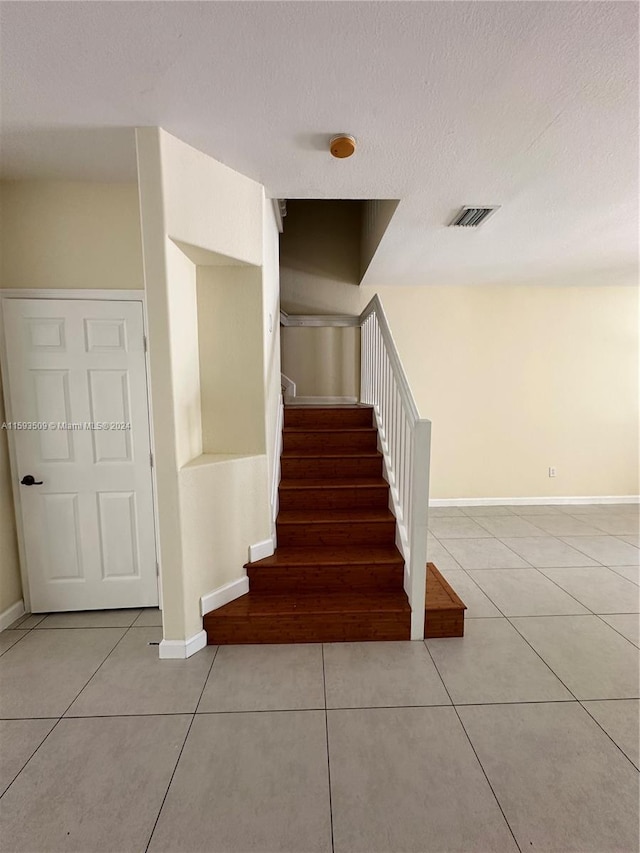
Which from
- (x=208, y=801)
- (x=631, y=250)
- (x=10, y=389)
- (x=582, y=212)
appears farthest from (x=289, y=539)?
(x=631, y=250)

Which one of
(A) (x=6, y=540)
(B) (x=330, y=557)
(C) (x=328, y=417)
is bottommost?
(B) (x=330, y=557)

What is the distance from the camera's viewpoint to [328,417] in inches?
145

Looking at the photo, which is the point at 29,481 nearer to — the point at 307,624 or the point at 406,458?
the point at 307,624

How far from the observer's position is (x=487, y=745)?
1527 millimetres

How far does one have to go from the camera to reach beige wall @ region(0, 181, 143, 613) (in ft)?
7.26

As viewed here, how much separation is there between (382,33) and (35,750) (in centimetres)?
304

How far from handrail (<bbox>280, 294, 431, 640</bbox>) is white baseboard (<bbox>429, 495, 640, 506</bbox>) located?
183 cm

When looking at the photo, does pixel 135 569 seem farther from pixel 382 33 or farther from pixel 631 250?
pixel 631 250

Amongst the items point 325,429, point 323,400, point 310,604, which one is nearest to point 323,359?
point 323,400

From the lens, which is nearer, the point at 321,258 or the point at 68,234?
the point at 68,234

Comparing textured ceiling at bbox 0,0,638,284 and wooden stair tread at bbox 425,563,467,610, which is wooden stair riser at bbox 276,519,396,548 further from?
textured ceiling at bbox 0,0,638,284

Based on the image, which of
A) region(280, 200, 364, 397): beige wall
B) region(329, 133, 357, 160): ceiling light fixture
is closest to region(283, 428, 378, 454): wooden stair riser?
region(280, 200, 364, 397): beige wall

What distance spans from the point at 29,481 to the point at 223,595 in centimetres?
146

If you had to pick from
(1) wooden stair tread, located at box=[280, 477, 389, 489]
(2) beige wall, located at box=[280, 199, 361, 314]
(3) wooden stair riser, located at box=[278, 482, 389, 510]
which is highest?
(2) beige wall, located at box=[280, 199, 361, 314]
